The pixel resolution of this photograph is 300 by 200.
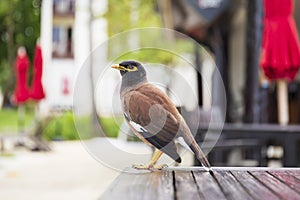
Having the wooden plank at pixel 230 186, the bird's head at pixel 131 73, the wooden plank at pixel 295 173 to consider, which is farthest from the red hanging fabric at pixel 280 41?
the bird's head at pixel 131 73

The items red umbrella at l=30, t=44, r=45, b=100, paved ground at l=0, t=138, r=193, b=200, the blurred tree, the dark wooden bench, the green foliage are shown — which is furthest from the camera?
the green foliage

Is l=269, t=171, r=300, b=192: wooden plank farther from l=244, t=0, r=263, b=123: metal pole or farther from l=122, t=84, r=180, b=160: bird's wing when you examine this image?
l=244, t=0, r=263, b=123: metal pole

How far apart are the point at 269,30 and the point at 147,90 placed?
2.64 m

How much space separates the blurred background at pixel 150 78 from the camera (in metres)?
0.87

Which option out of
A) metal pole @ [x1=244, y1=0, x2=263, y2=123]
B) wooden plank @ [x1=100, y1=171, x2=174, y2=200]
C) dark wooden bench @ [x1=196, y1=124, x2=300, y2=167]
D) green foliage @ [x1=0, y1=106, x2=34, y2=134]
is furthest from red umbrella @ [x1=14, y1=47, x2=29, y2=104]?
green foliage @ [x1=0, y1=106, x2=34, y2=134]

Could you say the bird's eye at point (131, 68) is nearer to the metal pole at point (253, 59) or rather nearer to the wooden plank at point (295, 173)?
the wooden plank at point (295, 173)

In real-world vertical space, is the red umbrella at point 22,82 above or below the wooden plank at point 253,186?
above

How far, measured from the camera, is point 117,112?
34.0 inches

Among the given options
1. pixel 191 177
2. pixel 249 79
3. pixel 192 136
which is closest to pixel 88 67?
pixel 192 136

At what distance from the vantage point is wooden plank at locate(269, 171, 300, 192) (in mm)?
1021

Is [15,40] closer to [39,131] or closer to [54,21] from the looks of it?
[54,21]

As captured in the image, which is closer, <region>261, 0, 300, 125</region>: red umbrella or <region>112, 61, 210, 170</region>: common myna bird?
<region>112, 61, 210, 170</region>: common myna bird

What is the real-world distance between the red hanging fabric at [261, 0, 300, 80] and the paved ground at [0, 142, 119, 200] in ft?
3.80

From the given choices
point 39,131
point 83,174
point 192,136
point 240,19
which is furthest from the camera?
point 39,131
